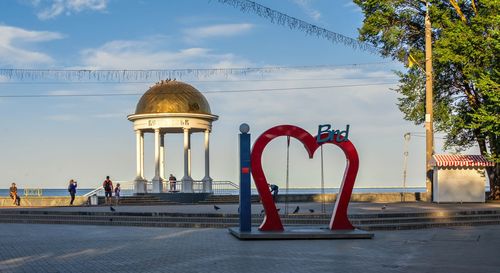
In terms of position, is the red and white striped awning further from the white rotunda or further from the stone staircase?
the white rotunda

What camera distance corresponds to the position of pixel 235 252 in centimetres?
1708

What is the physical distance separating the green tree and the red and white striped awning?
517 millimetres

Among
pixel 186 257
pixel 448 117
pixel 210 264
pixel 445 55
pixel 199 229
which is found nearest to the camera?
pixel 210 264

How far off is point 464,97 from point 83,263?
29339 mm

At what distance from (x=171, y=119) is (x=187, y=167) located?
11.1 ft

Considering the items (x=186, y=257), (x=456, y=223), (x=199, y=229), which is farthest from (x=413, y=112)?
(x=186, y=257)

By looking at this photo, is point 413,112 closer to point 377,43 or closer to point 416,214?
point 377,43

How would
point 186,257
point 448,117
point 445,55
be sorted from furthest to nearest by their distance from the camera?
Answer: point 448,117
point 445,55
point 186,257

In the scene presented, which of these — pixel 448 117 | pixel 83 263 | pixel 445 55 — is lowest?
pixel 83 263

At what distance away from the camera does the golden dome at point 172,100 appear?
44.2 metres

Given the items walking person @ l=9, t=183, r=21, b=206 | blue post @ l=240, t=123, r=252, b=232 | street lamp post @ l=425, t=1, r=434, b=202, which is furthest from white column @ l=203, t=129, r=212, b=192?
blue post @ l=240, t=123, r=252, b=232

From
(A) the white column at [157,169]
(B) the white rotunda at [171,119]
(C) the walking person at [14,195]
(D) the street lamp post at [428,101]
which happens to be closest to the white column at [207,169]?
(B) the white rotunda at [171,119]

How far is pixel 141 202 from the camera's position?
41219mm

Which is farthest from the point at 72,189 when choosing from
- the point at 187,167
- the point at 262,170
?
the point at 262,170
